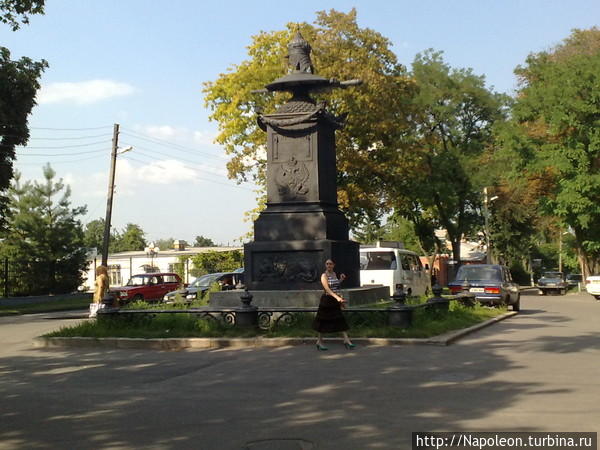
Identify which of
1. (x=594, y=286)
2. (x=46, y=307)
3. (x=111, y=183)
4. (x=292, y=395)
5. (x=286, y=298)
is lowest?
(x=292, y=395)

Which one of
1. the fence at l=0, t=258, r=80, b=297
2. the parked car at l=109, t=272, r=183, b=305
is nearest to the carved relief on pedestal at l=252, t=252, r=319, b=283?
the parked car at l=109, t=272, r=183, b=305

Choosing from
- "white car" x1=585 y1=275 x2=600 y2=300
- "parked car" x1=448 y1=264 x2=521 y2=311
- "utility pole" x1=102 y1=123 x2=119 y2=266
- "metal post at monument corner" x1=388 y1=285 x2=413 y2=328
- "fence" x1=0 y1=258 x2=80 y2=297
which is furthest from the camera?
"fence" x1=0 y1=258 x2=80 y2=297

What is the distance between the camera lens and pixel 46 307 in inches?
1351

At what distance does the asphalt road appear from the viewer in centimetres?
667

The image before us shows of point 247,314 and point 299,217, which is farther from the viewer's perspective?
point 299,217

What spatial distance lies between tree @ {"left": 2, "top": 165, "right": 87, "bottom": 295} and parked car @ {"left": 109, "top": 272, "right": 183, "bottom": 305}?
8733 millimetres

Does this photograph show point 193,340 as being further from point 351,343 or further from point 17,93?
point 17,93

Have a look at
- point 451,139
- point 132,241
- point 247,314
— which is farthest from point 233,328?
point 132,241

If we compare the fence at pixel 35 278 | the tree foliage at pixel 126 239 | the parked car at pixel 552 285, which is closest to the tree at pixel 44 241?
the fence at pixel 35 278

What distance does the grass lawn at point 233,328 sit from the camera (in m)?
13.8

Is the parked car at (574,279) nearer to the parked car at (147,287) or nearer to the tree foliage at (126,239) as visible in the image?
the parked car at (147,287)

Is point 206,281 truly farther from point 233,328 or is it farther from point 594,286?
point 594,286

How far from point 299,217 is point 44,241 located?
2850 cm

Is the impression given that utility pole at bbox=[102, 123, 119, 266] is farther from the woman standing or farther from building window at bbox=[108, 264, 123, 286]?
building window at bbox=[108, 264, 123, 286]
